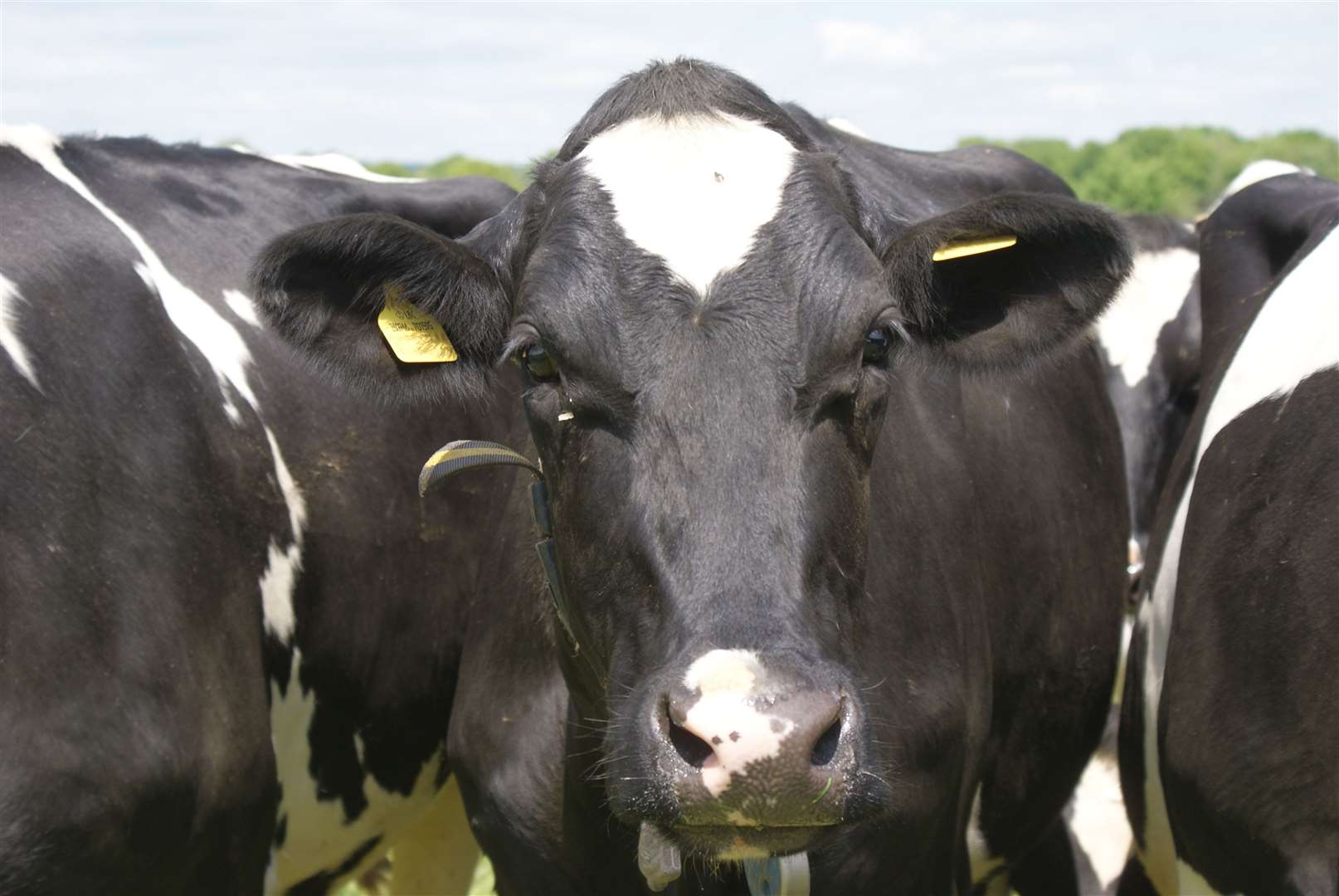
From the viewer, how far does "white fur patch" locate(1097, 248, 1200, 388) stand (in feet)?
30.6

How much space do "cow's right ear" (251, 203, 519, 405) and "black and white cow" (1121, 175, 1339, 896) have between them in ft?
5.82

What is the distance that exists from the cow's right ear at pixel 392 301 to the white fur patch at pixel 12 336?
57cm

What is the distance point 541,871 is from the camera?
4.13 meters

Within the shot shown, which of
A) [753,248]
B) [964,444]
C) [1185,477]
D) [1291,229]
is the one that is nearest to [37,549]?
[753,248]

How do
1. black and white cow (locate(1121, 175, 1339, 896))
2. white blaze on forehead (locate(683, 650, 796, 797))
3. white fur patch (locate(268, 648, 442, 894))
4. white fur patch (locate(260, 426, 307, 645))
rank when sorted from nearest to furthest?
1. white blaze on forehead (locate(683, 650, 796, 797))
2. black and white cow (locate(1121, 175, 1339, 896))
3. white fur patch (locate(260, 426, 307, 645))
4. white fur patch (locate(268, 648, 442, 894))

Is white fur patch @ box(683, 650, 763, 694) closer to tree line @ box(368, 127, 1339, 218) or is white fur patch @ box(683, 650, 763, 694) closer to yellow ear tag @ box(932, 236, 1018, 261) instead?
yellow ear tag @ box(932, 236, 1018, 261)

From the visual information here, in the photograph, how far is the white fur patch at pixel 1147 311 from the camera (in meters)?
9.31

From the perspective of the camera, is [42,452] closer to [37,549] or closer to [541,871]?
[37,549]

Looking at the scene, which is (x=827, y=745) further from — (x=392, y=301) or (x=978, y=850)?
(x=978, y=850)

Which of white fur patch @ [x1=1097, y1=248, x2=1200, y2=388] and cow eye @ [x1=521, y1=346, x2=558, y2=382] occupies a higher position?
cow eye @ [x1=521, y1=346, x2=558, y2=382]

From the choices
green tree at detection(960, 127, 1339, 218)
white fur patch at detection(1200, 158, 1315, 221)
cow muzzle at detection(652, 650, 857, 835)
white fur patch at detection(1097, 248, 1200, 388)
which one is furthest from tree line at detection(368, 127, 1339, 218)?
cow muzzle at detection(652, 650, 857, 835)

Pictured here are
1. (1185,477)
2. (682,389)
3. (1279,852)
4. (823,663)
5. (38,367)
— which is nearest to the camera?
(823,663)

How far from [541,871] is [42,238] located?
6.53 feet

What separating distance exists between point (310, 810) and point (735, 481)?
7.82 ft
